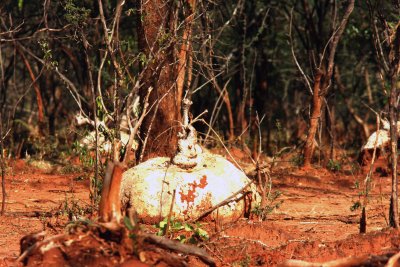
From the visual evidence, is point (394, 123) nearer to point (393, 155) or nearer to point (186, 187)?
point (393, 155)

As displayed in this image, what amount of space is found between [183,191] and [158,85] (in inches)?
75.6

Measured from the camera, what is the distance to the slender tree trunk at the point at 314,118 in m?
11.1

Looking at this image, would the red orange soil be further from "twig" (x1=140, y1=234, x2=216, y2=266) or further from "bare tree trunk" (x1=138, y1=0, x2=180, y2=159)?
"bare tree trunk" (x1=138, y1=0, x2=180, y2=159)

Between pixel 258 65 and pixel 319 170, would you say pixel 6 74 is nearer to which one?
pixel 258 65

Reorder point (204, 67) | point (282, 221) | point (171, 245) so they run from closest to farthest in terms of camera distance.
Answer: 1. point (171, 245)
2. point (282, 221)
3. point (204, 67)

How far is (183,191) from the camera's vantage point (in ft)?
22.5

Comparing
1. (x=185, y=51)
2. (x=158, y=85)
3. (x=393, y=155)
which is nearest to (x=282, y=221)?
(x=393, y=155)

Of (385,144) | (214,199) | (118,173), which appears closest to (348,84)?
(385,144)

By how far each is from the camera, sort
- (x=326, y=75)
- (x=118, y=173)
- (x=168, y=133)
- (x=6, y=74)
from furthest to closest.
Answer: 1. (x=6, y=74)
2. (x=326, y=75)
3. (x=168, y=133)
4. (x=118, y=173)

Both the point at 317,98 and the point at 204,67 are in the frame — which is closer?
the point at 317,98

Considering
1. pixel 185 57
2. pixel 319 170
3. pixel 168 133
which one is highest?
pixel 185 57

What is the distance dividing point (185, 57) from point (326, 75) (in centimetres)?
306

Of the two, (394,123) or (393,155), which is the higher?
(394,123)

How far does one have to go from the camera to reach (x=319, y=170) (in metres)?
11.4
